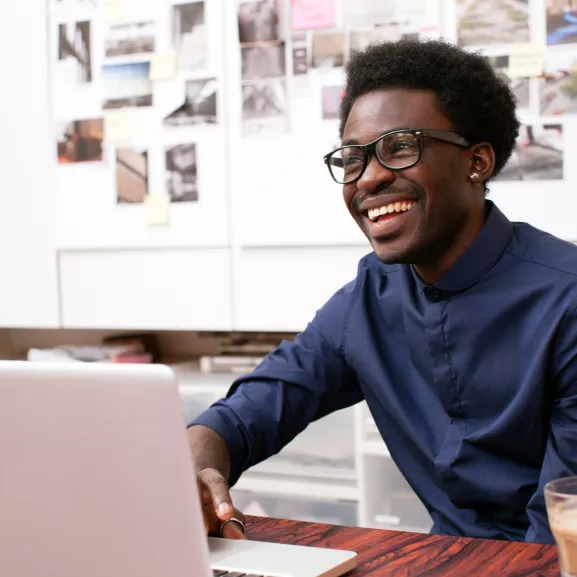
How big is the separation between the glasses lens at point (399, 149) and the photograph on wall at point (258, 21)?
1197mm

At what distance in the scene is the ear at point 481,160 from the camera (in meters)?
1.43

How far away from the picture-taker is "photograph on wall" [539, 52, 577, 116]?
7.20ft

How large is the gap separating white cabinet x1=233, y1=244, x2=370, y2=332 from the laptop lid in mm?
1734

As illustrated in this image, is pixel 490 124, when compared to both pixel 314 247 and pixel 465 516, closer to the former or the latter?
pixel 465 516

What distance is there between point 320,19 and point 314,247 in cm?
58

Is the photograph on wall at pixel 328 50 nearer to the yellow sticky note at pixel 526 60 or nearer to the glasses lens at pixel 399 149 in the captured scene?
the yellow sticky note at pixel 526 60

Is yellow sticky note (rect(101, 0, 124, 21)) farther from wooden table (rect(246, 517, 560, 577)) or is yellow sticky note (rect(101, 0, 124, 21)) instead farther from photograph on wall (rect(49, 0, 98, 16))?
wooden table (rect(246, 517, 560, 577))

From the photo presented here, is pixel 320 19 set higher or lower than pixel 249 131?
higher

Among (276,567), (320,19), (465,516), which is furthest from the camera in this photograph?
(320,19)

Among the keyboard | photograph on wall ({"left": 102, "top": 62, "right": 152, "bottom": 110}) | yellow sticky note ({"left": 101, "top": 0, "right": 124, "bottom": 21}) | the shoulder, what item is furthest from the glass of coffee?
yellow sticky note ({"left": 101, "top": 0, "right": 124, "bottom": 21})

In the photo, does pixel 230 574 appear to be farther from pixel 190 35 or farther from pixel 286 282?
pixel 190 35

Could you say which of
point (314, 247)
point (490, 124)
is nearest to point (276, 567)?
point (490, 124)

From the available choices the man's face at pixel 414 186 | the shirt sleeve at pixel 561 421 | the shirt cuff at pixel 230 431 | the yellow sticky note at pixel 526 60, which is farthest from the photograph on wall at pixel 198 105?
the shirt sleeve at pixel 561 421

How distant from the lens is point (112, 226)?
8.87 ft
